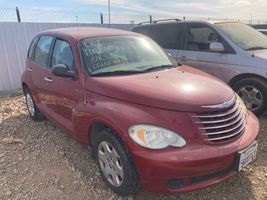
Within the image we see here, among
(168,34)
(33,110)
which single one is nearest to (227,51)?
(168,34)

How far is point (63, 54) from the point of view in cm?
411

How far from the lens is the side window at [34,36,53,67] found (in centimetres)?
461

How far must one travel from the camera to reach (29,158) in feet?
13.5

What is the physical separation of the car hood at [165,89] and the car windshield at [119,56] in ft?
0.62

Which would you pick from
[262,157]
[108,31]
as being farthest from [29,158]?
[262,157]

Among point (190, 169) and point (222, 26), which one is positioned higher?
point (222, 26)

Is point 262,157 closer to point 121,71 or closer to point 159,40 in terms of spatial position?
point 121,71

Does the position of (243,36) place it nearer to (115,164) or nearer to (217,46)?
(217,46)

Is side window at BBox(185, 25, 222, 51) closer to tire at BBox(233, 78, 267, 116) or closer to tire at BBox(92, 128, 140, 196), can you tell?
tire at BBox(233, 78, 267, 116)

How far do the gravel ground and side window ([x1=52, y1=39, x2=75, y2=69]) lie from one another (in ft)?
3.87

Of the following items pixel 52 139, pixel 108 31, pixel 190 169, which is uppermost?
pixel 108 31

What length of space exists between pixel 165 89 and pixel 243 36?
139 inches

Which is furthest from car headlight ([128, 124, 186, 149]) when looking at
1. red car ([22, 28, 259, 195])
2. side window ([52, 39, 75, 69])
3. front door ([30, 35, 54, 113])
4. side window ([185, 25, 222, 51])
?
side window ([185, 25, 222, 51])

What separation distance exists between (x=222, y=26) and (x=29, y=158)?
426 cm
